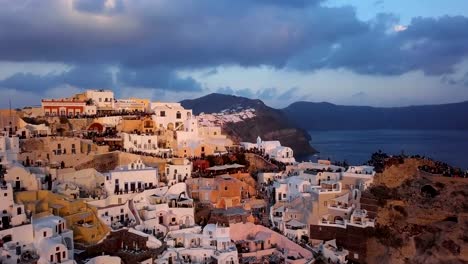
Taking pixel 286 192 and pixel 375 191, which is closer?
pixel 375 191

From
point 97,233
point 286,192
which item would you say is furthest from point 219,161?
point 97,233

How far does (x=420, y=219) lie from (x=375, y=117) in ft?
492

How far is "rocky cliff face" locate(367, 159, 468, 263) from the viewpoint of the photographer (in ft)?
94.8

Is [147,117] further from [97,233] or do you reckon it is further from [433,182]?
[433,182]

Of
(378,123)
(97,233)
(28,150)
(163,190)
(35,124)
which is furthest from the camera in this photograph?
(378,123)

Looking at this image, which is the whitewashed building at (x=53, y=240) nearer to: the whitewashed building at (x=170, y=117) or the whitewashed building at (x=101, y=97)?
the whitewashed building at (x=170, y=117)

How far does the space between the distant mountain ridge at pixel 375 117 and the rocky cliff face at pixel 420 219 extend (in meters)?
112

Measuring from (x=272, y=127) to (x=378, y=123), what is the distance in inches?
3252

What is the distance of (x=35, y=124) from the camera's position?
123 feet

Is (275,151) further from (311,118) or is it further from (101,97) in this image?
(311,118)

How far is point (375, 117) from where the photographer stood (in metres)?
175

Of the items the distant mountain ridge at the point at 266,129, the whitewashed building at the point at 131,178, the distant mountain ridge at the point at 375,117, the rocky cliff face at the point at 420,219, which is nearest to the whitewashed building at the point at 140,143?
the whitewashed building at the point at 131,178

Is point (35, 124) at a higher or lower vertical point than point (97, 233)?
higher

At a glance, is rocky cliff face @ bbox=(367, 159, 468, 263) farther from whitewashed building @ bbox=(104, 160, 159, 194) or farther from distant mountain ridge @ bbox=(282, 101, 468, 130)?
distant mountain ridge @ bbox=(282, 101, 468, 130)
